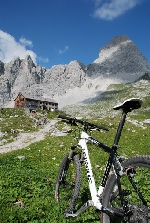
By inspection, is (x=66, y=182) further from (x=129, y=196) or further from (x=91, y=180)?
(x=129, y=196)

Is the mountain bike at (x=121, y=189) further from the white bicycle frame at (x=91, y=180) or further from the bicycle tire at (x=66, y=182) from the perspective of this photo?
the bicycle tire at (x=66, y=182)

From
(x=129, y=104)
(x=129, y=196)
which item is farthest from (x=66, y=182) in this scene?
(x=129, y=104)

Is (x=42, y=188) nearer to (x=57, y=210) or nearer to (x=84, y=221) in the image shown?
(x=57, y=210)

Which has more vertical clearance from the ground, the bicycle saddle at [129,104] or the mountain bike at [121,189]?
the bicycle saddle at [129,104]

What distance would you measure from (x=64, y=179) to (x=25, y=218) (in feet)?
6.03

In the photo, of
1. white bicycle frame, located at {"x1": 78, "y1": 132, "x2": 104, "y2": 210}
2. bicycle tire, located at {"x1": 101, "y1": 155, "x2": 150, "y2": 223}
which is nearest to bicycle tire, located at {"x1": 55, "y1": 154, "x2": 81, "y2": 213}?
white bicycle frame, located at {"x1": 78, "y1": 132, "x2": 104, "y2": 210}

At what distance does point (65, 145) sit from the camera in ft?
69.8

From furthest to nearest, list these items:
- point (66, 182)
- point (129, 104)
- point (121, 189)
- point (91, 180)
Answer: point (66, 182) < point (91, 180) < point (129, 104) < point (121, 189)

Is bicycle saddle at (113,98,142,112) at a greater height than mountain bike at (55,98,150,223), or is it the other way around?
bicycle saddle at (113,98,142,112)

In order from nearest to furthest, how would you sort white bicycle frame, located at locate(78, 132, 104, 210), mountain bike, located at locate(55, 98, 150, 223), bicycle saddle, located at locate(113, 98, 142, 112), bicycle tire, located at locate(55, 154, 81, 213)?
mountain bike, located at locate(55, 98, 150, 223) < bicycle saddle, located at locate(113, 98, 142, 112) < white bicycle frame, located at locate(78, 132, 104, 210) < bicycle tire, located at locate(55, 154, 81, 213)

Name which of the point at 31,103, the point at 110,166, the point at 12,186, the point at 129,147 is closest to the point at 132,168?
the point at 110,166

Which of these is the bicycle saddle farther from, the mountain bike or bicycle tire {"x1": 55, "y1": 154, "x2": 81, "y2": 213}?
bicycle tire {"x1": 55, "y1": 154, "x2": 81, "y2": 213}

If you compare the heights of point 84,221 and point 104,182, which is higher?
point 104,182

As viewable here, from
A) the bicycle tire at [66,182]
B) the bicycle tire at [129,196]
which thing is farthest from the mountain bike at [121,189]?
the bicycle tire at [66,182]
